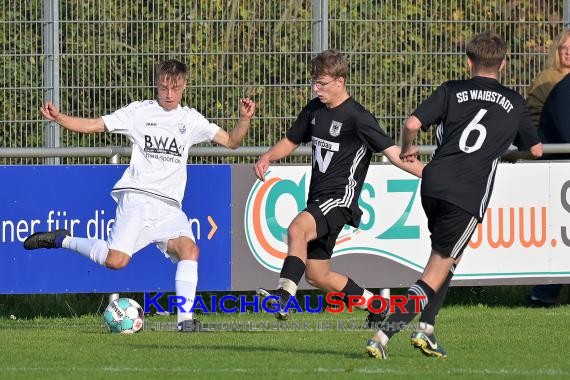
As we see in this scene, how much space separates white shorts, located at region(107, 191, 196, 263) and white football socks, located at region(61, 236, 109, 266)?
0.23ft

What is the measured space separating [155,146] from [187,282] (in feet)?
3.45

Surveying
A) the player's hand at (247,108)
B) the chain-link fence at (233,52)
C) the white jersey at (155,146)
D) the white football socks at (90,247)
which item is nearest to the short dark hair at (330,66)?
the player's hand at (247,108)

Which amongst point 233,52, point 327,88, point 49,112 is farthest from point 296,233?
point 233,52

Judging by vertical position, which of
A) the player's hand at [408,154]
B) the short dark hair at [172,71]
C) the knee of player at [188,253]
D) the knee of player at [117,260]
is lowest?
the knee of player at [117,260]

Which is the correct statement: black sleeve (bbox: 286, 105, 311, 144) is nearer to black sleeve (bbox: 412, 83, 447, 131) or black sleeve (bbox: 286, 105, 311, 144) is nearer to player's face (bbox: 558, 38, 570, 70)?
black sleeve (bbox: 412, 83, 447, 131)

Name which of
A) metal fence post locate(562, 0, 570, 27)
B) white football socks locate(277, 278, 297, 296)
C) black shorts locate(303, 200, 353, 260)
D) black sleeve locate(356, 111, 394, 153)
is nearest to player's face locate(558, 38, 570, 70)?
metal fence post locate(562, 0, 570, 27)

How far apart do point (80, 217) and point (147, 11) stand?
260cm

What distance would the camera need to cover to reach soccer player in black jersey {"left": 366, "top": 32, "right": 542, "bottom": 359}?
8.32 meters

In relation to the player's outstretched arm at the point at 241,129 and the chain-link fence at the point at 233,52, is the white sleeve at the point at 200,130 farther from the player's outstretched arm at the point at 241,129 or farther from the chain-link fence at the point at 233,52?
the chain-link fence at the point at 233,52

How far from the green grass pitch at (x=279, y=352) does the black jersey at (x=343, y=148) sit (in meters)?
1.07

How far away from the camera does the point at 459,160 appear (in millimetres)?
8359

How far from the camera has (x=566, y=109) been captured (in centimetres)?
1223

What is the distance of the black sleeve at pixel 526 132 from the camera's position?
8.59 m

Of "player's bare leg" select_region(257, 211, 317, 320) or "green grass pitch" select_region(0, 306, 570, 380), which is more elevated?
"player's bare leg" select_region(257, 211, 317, 320)
